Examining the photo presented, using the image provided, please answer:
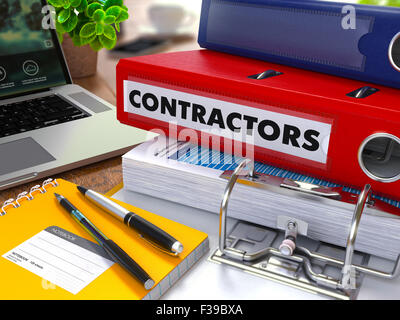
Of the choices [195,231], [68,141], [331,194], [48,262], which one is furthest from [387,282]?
[68,141]

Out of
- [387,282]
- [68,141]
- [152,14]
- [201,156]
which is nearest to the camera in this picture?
[387,282]

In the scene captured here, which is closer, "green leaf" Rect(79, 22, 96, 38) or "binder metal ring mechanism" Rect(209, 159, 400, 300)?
"binder metal ring mechanism" Rect(209, 159, 400, 300)

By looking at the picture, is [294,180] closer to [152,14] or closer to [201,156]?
[201,156]

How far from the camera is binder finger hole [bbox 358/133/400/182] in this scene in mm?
426

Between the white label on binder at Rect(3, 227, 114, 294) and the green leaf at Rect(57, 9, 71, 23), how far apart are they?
45 cm

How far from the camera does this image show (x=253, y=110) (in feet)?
1.57

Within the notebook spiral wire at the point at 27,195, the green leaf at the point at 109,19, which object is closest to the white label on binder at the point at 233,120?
the notebook spiral wire at the point at 27,195

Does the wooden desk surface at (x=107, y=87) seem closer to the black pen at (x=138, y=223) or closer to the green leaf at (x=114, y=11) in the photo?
the black pen at (x=138, y=223)

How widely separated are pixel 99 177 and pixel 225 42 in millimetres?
261

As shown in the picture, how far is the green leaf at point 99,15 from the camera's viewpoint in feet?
2.58

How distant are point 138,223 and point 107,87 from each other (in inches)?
23.0

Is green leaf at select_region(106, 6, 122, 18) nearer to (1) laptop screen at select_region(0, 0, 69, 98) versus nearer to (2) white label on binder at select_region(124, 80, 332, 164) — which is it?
(1) laptop screen at select_region(0, 0, 69, 98)

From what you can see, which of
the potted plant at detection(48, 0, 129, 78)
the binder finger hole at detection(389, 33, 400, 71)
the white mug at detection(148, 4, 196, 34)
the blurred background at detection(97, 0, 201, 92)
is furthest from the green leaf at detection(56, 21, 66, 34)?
the white mug at detection(148, 4, 196, 34)

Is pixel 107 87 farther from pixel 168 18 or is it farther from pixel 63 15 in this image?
pixel 168 18
